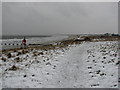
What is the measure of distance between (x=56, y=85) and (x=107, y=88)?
2141 millimetres

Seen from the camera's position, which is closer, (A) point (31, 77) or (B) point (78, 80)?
(B) point (78, 80)

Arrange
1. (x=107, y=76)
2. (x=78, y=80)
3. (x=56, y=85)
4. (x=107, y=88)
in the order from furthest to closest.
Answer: (x=107, y=76)
(x=78, y=80)
(x=56, y=85)
(x=107, y=88)

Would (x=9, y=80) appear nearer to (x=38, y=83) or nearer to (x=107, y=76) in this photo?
(x=38, y=83)

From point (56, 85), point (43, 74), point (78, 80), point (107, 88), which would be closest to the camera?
point (107, 88)

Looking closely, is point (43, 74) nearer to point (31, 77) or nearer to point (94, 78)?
point (31, 77)

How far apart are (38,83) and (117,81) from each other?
141 inches

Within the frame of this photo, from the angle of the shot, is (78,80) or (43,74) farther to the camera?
(43,74)

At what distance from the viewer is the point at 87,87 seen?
7152 mm

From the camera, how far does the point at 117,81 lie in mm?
7723

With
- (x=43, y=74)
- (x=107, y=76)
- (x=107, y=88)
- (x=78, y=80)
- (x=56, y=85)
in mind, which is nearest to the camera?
(x=107, y=88)

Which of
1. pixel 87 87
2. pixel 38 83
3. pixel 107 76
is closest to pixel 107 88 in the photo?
pixel 87 87

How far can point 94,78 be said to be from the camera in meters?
8.59

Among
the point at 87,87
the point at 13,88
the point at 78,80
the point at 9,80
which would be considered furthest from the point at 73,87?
the point at 9,80

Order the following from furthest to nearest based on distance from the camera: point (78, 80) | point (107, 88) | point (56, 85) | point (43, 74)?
point (43, 74)
point (78, 80)
point (56, 85)
point (107, 88)
